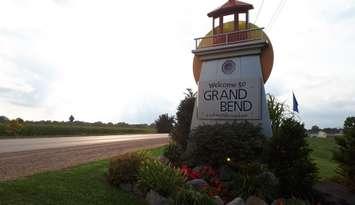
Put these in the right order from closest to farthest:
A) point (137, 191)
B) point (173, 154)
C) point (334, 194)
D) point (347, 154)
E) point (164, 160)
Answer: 1. point (137, 191)
2. point (334, 194)
3. point (164, 160)
4. point (347, 154)
5. point (173, 154)

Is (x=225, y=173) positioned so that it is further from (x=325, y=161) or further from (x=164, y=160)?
(x=325, y=161)

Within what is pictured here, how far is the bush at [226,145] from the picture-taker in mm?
14435

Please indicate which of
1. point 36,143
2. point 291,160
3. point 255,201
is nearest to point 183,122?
point 291,160

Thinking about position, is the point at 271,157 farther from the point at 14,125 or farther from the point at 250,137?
the point at 14,125

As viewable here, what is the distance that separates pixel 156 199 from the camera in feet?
34.2

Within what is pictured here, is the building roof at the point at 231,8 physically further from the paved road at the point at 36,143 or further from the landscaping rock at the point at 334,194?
the paved road at the point at 36,143

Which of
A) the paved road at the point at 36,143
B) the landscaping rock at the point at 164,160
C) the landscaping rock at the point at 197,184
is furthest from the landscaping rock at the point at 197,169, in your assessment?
the paved road at the point at 36,143

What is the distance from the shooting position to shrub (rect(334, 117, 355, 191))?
15.2 metres

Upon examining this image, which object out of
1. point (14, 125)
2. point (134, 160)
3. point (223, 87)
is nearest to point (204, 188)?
point (134, 160)

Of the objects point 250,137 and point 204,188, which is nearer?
point 204,188

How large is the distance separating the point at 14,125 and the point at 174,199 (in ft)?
105

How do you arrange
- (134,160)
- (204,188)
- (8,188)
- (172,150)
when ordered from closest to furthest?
(8,188)
(204,188)
(134,160)
(172,150)

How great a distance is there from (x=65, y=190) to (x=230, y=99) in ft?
29.1

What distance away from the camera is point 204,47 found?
18250 mm
